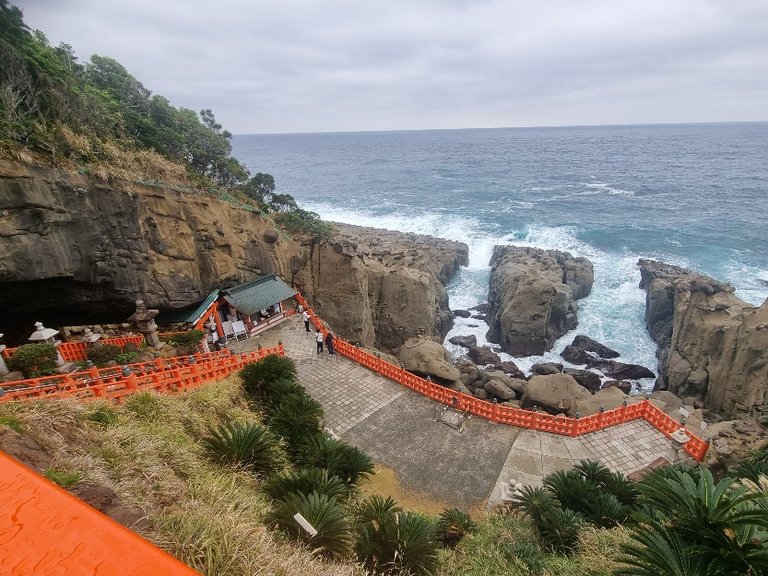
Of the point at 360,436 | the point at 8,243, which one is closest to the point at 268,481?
the point at 360,436

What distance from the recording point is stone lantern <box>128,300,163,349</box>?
1468cm

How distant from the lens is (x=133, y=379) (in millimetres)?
10938

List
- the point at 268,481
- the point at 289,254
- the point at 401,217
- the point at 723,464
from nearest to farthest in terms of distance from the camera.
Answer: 1. the point at 268,481
2. the point at 723,464
3. the point at 289,254
4. the point at 401,217

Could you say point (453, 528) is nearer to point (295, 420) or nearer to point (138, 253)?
point (295, 420)

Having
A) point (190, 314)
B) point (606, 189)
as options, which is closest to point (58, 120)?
point (190, 314)

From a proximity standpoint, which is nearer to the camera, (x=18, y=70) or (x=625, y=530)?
(x=625, y=530)

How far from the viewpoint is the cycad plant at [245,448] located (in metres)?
8.90

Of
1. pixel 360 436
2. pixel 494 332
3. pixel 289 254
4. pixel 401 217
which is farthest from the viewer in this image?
pixel 401 217

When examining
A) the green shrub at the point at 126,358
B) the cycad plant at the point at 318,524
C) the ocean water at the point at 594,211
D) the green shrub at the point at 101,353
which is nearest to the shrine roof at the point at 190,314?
the green shrub at the point at 101,353

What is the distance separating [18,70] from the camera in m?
14.6

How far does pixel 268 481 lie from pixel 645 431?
1313 cm

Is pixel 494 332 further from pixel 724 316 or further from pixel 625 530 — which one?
pixel 625 530

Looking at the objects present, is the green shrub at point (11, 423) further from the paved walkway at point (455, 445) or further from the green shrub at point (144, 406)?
the paved walkway at point (455, 445)

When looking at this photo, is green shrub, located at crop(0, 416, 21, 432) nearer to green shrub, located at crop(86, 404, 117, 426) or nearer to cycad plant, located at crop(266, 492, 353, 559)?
green shrub, located at crop(86, 404, 117, 426)
